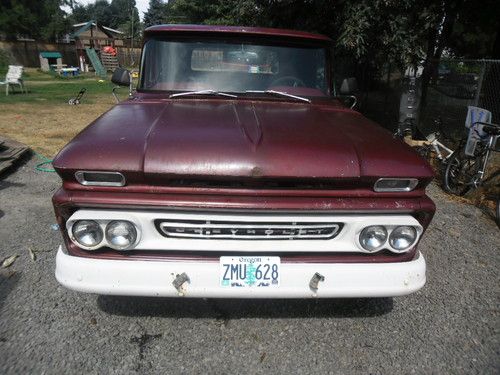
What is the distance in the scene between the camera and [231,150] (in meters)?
2.00

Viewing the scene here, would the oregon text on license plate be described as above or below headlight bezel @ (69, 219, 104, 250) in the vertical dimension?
below

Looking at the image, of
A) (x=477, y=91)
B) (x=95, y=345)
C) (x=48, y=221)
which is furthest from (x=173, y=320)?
(x=477, y=91)

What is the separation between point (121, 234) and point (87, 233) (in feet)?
0.60

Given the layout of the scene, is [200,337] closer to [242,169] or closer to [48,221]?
[242,169]

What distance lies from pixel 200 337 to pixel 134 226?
36.3 inches

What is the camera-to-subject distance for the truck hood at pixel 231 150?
1.94 m

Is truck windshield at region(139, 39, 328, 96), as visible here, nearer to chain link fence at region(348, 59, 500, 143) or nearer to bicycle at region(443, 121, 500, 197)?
bicycle at region(443, 121, 500, 197)

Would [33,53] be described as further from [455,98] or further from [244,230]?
[244,230]

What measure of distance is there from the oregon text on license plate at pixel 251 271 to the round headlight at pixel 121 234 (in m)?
0.50

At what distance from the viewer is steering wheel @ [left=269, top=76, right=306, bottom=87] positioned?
10.7 feet

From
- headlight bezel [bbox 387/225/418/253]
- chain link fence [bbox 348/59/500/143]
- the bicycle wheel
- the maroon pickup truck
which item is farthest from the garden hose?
the bicycle wheel

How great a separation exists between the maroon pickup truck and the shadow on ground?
2.18ft

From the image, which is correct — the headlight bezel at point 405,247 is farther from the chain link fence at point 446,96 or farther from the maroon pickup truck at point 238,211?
the chain link fence at point 446,96

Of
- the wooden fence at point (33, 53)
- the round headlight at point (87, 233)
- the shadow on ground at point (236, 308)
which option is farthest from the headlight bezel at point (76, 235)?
the wooden fence at point (33, 53)
